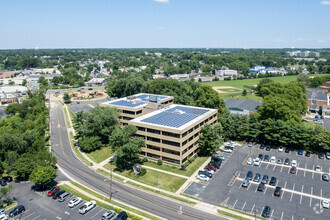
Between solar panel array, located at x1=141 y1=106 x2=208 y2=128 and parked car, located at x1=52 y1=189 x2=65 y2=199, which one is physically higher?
solar panel array, located at x1=141 y1=106 x2=208 y2=128

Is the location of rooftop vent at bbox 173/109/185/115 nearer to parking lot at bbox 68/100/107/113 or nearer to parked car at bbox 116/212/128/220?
parked car at bbox 116/212/128/220

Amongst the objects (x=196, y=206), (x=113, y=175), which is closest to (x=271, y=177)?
(x=196, y=206)

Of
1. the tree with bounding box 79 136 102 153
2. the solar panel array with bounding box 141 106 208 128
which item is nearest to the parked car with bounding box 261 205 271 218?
the solar panel array with bounding box 141 106 208 128

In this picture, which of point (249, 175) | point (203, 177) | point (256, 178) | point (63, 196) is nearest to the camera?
point (63, 196)

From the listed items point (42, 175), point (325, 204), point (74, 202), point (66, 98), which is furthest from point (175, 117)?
point (66, 98)

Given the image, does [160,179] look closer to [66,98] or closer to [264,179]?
[264,179]

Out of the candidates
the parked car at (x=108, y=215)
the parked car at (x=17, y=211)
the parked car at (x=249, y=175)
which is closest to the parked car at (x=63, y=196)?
the parked car at (x=17, y=211)

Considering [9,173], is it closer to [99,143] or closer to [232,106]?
[99,143]
